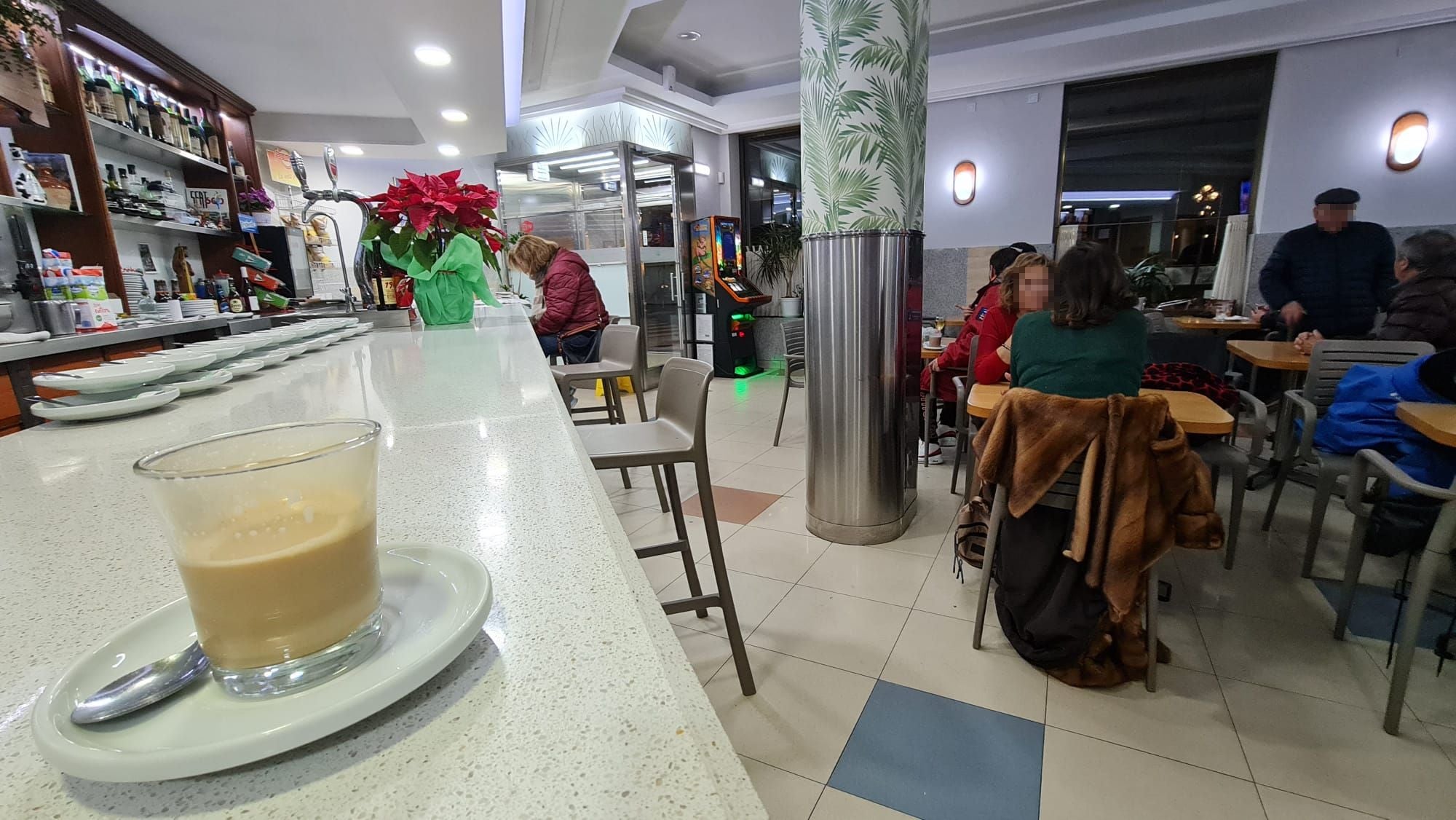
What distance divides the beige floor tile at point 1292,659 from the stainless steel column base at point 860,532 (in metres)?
1.10

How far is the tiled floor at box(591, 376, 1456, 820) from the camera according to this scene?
55.5 inches

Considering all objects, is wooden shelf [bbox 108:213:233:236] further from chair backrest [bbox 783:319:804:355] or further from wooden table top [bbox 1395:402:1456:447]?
wooden table top [bbox 1395:402:1456:447]

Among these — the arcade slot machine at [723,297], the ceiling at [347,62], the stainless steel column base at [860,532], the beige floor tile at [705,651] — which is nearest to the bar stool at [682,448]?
the beige floor tile at [705,651]

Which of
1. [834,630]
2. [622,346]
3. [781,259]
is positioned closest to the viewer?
[834,630]

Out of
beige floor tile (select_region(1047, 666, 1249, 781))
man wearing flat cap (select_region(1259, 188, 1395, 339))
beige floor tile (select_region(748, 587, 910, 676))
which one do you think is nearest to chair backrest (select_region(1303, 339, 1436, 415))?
man wearing flat cap (select_region(1259, 188, 1395, 339))

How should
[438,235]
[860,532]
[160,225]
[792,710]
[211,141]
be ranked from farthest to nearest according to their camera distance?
[211,141]
[160,225]
[860,532]
[438,235]
[792,710]

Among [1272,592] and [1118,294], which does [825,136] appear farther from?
[1272,592]

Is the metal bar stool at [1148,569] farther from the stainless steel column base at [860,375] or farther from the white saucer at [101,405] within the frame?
the white saucer at [101,405]

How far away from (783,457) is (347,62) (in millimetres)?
3861

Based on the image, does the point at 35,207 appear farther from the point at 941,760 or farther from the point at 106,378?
the point at 941,760

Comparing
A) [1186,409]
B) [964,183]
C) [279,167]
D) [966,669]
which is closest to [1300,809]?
[966,669]

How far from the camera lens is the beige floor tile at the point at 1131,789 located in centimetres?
136

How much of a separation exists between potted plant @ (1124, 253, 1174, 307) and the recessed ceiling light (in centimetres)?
563

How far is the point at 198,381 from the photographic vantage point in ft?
4.15
